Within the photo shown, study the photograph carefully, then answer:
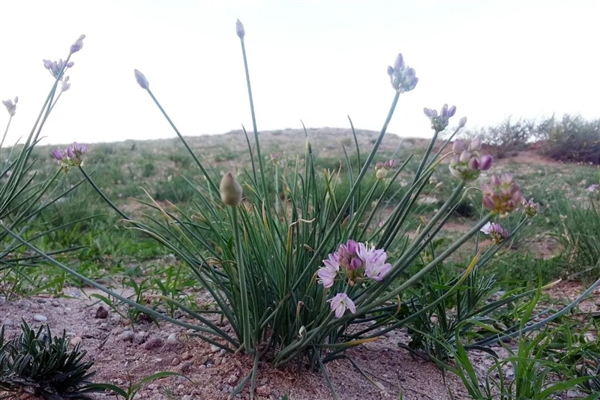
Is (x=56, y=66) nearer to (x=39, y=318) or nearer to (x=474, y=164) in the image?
(x=39, y=318)

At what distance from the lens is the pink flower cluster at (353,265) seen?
957 millimetres

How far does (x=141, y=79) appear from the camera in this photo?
1.18 meters

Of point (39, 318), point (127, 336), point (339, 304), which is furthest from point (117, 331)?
point (339, 304)

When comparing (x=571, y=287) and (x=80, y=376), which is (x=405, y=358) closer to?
(x=80, y=376)

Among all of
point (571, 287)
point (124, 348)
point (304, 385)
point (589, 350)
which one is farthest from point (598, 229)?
point (124, 348)

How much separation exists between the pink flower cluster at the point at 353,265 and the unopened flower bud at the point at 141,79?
23.1 inches

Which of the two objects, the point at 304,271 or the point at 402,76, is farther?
the point at 304,271

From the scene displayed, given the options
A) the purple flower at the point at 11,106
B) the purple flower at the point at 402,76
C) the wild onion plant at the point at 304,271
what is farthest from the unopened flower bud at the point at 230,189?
the purple flower at the point at 11,106

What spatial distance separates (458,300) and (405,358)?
9.6 inches

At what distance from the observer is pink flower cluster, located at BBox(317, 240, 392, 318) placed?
957 mm

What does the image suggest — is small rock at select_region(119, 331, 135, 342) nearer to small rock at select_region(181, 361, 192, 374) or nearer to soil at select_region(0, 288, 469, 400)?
soil at select_region(0, 288, 469, 400)

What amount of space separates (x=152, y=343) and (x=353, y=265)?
83cm

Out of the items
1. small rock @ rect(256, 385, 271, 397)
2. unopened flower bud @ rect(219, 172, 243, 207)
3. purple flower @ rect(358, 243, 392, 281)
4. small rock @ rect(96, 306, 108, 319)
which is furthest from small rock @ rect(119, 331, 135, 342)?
unopened flower bud @ rect(219, 172, 243, 207)

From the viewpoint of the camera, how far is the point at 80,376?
1.20m
